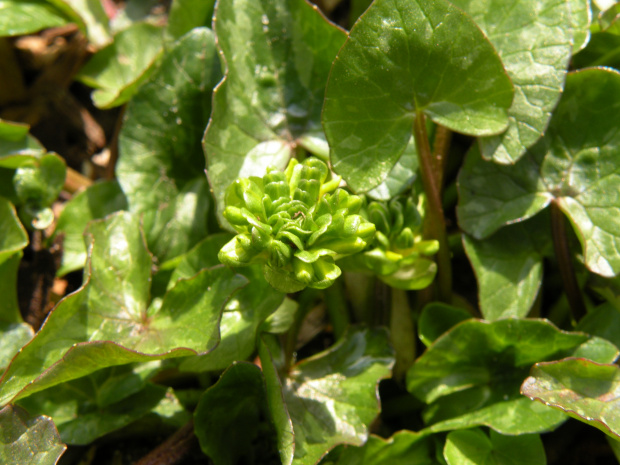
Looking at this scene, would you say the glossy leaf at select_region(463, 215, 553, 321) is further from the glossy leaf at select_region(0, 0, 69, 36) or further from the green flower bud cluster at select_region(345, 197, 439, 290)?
the glossy leaf at select_region(0, 0, 69, 36)

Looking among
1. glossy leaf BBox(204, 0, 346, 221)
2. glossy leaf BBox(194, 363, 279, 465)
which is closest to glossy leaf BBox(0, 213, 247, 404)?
glossy leaf BBox(194, 363, 279, 465)

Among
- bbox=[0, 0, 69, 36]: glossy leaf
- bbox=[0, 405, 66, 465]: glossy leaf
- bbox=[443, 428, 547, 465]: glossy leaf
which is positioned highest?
bbox=[0, 0, 69, 36]: glossy leaf

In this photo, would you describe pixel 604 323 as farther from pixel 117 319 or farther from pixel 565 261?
pixel 117 319

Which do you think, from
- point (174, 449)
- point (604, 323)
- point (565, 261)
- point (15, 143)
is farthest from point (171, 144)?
point (604, 323)

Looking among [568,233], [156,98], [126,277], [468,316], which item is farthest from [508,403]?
[156,98]

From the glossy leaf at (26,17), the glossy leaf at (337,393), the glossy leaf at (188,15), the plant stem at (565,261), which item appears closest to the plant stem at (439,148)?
the plant stem at (565,261)

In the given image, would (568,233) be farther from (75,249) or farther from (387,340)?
(75,249)
